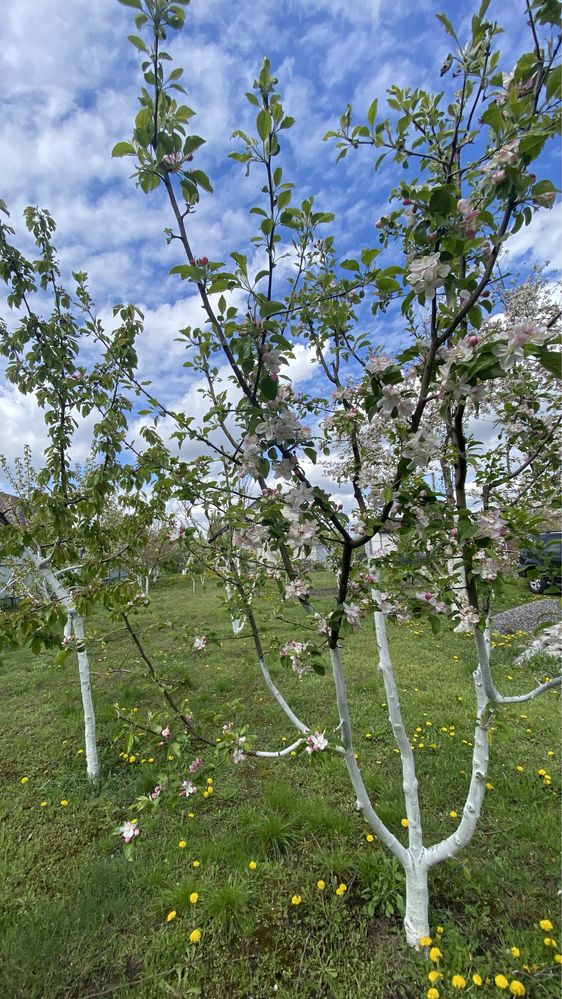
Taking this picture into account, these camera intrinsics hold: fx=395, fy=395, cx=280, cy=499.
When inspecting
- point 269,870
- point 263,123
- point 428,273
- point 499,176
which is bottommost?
point 269,870

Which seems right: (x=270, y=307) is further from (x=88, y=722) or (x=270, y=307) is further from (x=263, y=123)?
(x=88, y=722)

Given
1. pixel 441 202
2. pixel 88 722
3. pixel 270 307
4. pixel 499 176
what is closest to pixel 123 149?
pixel 270 307

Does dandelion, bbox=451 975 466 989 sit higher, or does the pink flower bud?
the pink flower bud

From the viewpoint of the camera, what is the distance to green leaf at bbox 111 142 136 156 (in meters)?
1.24

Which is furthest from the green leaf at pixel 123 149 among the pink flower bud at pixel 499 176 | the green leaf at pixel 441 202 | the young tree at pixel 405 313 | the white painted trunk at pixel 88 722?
the white painted trunk at pixel 88 722

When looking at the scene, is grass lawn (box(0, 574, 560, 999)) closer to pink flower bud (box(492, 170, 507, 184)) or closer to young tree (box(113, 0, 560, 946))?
young tree (box(113, 0, 560, 946))

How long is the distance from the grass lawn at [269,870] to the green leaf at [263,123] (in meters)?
2.10

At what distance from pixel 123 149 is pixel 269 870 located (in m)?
3.62

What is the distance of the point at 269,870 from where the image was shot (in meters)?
2.43

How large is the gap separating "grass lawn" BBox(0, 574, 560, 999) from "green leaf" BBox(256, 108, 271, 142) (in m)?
2.10

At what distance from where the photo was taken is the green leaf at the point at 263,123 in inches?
47.6

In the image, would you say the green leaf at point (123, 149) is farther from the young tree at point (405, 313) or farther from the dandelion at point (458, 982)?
the dandelion at point (458, 982)

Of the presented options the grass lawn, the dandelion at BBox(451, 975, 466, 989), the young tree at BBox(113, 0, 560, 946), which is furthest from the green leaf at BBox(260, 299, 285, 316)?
the dandelion at BBox(451, 975, 466, 989)

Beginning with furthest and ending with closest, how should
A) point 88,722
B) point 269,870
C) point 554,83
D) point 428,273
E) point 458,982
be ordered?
point 88,722, point 269,870, point 458,982, point 428,273, point 554,83
